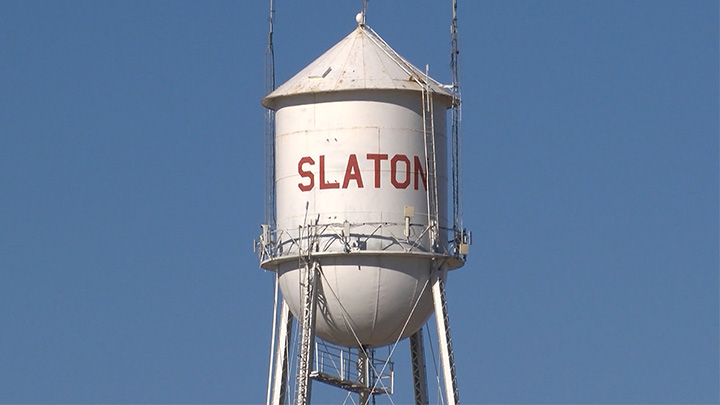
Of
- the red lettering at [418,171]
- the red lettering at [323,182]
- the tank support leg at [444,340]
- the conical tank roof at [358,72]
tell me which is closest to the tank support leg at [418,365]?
the tank support leg at [444,340]

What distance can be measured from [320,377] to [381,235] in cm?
440

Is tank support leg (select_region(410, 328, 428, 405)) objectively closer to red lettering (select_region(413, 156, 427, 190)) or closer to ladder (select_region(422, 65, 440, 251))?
ladder (select_region(422, 65, 440, 251))

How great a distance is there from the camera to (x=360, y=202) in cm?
7281

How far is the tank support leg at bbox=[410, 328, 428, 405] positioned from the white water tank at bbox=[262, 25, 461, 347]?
202cm

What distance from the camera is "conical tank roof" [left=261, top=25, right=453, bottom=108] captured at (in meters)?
73.4

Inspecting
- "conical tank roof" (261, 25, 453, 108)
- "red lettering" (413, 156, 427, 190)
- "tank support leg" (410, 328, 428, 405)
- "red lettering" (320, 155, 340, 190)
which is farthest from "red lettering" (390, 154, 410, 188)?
"tank support leg" (410, 328, 428, 405)

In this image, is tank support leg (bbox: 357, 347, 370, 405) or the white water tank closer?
the white water tank

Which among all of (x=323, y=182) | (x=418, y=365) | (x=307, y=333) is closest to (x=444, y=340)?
(x=418, y=365)

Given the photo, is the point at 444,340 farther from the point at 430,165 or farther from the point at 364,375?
the point at 430,165

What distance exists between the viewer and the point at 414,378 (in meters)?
76.1

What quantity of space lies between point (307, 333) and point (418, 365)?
4.28 metres

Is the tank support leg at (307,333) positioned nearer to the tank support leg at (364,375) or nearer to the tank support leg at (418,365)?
the tank support leg at (364,375)

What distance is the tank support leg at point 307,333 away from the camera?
72.8 m

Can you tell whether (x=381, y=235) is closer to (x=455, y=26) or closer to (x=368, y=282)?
(x=368, y=282)
